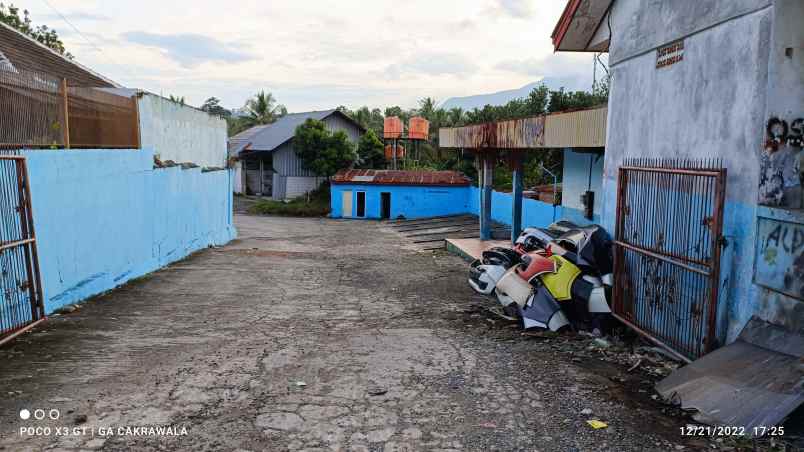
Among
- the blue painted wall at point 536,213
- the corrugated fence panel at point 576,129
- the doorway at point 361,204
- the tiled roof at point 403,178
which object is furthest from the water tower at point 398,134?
the corrugated fence panel at point 576,129

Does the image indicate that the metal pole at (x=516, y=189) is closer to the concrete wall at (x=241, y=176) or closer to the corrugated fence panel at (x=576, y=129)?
the corrugated fence panel at (x=576, y=129)

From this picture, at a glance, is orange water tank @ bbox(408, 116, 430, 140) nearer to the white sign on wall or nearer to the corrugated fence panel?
the corrugated fence panel

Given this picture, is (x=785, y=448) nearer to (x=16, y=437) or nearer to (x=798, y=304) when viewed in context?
(x=798, y=304)

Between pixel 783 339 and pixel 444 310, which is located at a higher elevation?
pixel 783 339

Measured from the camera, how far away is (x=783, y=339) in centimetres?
464

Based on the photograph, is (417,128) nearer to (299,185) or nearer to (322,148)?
(322,148)

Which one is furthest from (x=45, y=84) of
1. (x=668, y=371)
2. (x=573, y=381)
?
(x=668, y=371)

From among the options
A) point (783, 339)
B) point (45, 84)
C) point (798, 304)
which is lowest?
point (783, 339)

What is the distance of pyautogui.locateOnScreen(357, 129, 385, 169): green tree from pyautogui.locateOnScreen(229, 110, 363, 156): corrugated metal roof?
309 cm

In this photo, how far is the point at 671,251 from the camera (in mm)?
6082

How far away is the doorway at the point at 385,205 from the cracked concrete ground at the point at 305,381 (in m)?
23.0

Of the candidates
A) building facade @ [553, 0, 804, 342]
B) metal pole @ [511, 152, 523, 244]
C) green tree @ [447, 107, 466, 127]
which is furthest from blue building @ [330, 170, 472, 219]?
building facade @ [553, 0, 804, 342]

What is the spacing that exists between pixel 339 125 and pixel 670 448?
1441 inches

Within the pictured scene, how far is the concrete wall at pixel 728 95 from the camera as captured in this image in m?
4.92
